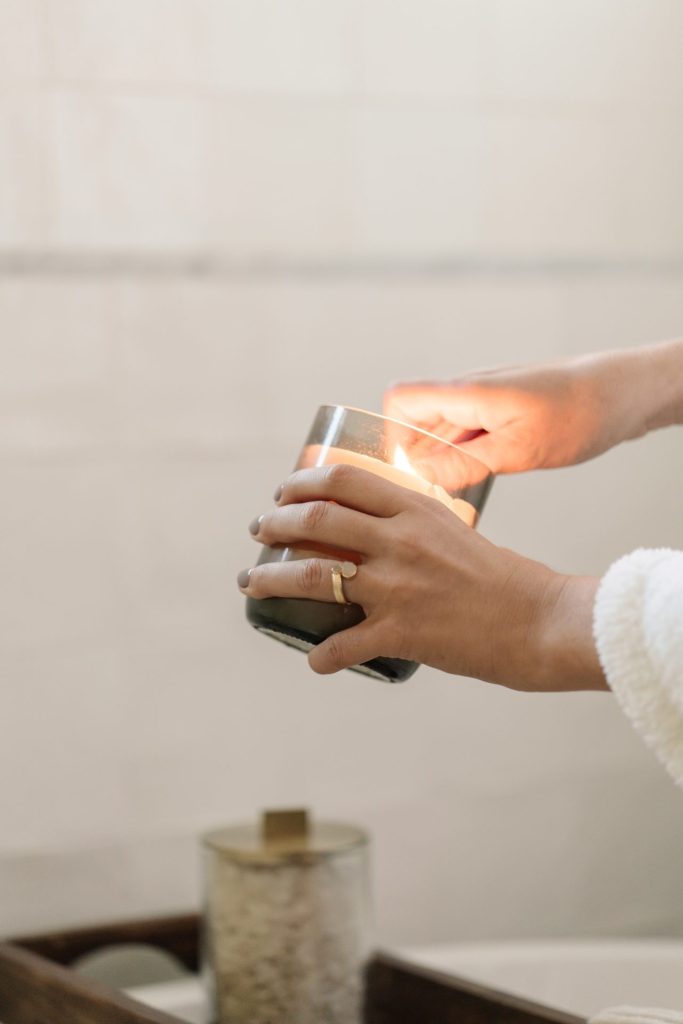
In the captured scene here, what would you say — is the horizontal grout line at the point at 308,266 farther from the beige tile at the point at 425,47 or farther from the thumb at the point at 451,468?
the thumb at the point at 451,468

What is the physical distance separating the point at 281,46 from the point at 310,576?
3.00 feet

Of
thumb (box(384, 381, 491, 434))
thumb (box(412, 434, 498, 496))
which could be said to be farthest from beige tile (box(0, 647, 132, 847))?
thumb (box(412, 434, 498, 496))

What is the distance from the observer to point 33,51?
1.39m

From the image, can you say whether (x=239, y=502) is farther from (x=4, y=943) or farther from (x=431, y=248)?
(x=4, y=943)

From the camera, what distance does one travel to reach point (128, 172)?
143 centimetres

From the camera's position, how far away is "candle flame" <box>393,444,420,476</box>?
2.73 feet

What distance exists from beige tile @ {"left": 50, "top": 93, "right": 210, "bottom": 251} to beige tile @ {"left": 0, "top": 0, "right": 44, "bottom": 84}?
1.5 inches

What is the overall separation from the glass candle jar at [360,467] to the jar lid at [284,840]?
1.05 feet

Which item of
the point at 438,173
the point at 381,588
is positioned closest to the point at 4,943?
the point at 381,588

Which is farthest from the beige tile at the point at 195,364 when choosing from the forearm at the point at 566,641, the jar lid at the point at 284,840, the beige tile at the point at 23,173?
the forearm at the point at 566,641

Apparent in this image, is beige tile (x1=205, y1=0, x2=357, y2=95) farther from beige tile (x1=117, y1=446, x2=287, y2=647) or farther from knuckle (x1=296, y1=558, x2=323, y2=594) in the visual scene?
knuckle (x1=296, y1=558, x2=323, y2=594)

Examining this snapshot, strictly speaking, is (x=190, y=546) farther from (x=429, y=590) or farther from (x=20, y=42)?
(x=429, y=590)

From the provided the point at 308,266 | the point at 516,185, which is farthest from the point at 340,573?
the point at 516,185

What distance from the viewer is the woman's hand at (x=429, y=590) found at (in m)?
0.76
